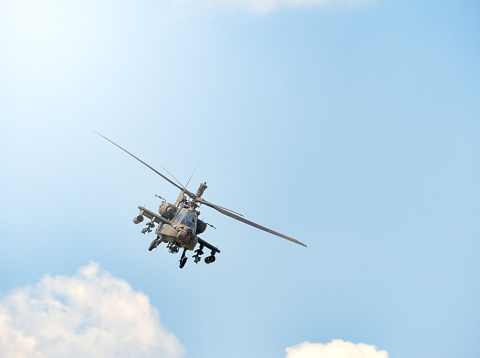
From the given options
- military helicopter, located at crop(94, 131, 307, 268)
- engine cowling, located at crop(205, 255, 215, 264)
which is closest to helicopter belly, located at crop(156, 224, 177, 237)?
military helicopter, located at crop(94, 131, 307, 268)

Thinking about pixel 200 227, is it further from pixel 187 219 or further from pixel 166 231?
pixel 166 231

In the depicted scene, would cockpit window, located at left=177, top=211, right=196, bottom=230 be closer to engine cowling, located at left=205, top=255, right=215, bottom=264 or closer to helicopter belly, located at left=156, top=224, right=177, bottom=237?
helicopter belly, located at left=156, top=224, right=177, bottom=237

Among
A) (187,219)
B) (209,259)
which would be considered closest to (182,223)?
(187,219)

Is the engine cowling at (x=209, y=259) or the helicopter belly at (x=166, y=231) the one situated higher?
the engine cowling at (x=209, y=259)

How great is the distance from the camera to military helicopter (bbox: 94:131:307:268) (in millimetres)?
36219

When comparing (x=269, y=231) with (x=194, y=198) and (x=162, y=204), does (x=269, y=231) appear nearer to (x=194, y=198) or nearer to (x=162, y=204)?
(x=194, y=198)

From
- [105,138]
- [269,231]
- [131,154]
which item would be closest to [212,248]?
[269,231]

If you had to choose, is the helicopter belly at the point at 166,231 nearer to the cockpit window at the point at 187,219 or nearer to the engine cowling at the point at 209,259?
the cockpit window at the point at 187,219

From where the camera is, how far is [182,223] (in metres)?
36.5

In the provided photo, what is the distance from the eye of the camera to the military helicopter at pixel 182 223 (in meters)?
36.2

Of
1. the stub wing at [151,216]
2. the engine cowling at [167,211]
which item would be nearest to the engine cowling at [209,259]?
the engine cowling at [167,211]

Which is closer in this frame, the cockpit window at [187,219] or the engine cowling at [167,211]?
the cockpit window at [187,219]

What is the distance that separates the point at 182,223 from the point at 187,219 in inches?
27.8

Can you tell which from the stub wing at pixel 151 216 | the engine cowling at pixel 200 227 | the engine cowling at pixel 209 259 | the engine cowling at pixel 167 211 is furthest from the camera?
the engine cowling at pixel 209 259
